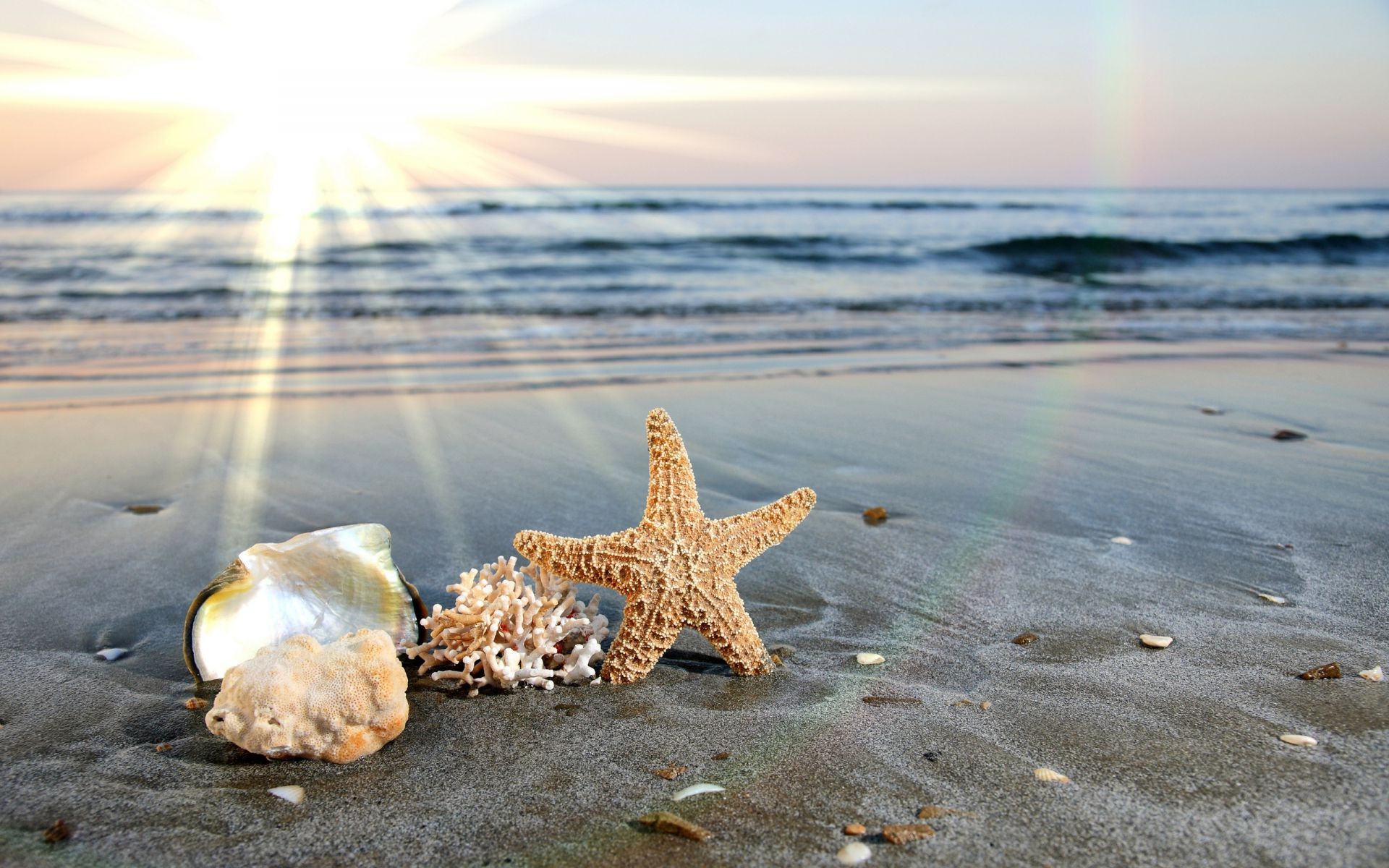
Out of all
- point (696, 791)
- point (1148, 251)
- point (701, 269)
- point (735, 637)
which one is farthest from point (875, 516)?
point (1148, 251)

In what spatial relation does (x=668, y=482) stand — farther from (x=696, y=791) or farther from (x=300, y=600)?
(x=300, y=600)

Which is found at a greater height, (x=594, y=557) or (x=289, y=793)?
(x=594, y=557)

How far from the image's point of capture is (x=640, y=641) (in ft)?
10.1

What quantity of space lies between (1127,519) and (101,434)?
591cm

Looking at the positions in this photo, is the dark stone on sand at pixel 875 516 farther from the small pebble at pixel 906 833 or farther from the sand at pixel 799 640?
the small pebble at pixel 906 833

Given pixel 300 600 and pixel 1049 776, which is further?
pixel 300 600

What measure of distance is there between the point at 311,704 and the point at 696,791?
39.1 inches

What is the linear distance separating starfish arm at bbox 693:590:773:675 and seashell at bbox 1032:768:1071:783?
2.99 ft

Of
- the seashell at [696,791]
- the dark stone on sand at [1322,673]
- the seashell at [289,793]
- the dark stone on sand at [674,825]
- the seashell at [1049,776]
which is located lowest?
the seashell at [289,793]

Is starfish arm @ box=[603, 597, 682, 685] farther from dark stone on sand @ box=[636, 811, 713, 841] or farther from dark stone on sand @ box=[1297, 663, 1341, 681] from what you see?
dark stone on sand @ box=[1297, 663, 1341, 681]

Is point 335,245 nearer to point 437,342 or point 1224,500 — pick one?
point 437,342

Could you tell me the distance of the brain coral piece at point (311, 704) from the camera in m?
2.54

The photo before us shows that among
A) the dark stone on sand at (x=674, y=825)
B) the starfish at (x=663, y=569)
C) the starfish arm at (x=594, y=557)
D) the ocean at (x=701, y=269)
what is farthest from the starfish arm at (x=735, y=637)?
the ocean at (x=701, y=269)

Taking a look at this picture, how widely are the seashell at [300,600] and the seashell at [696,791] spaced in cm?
115
